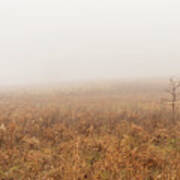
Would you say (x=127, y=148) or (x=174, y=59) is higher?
(x=174, y=59)

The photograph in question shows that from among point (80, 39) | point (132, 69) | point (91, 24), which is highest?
point (91, 24)

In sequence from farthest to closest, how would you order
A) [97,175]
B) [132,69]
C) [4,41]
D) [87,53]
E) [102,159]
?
1. [4,41]
2. [87,53]
3. [132,69]
4. [102,159]
5. [97,175]

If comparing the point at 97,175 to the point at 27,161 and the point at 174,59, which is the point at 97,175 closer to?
the point at 27,161

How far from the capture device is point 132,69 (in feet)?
211

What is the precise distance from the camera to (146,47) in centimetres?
7719

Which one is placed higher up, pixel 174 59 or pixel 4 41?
pixel 4 41

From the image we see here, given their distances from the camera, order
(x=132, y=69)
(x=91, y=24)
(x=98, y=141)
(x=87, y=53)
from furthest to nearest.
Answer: (x=91, y=24) → (x=87, y=53) → (x=132, y=69) → (x=98, y=141)

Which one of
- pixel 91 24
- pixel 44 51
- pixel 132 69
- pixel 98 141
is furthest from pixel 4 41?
pixel 98 141

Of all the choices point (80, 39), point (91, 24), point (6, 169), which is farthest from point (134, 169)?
point (91, 24)

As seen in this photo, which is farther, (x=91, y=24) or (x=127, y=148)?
(x=91, y=24)

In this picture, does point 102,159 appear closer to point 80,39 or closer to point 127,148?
point 127,148

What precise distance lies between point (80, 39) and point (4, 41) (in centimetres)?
3474

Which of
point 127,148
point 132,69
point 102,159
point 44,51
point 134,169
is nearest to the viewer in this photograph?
point 134,169

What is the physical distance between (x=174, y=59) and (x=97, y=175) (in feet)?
225
